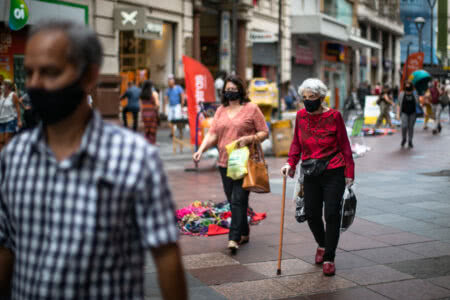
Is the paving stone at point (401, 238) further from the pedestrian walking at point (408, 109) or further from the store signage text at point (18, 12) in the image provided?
the store signage text at point (18, 12)

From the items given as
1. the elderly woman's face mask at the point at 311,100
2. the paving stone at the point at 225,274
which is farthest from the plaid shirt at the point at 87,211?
the elderly woman's face mask at the point at 311,100

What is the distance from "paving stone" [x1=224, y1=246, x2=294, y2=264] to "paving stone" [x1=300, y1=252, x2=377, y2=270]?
237 millimetres

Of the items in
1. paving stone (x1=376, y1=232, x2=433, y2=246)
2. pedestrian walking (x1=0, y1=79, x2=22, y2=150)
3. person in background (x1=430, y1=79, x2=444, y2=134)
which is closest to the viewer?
paving stone (x1=376, y1=232, x2=433, y2=246)

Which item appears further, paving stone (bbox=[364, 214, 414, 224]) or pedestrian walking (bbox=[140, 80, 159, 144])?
pedestrian walking (bbox=[140, 80, 159, 144])

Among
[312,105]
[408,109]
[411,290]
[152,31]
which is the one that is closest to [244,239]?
[312,105]

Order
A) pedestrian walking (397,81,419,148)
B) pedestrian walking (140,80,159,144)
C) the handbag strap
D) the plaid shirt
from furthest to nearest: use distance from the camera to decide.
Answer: pedestrian walking (397,81,419,148) → pedestrian walking (140,80,159,144) → the handbag strap → the plaid shirt

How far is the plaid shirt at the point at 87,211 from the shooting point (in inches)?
72.5

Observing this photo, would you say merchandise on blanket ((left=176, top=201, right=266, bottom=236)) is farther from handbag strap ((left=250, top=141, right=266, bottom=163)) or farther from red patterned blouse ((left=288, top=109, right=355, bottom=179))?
red patterned blouse ((left=288, top=109, right=355, bottom=179))

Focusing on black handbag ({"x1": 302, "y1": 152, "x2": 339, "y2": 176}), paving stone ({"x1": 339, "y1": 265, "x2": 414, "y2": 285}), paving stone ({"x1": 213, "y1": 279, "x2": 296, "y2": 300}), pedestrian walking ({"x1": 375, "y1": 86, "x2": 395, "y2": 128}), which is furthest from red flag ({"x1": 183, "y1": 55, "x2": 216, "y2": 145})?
pedestrian walking ({"x1": 375, "y1": 86, "x2": 395, "y2": 128})

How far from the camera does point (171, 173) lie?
12.4 meters

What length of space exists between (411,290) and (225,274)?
1469mm

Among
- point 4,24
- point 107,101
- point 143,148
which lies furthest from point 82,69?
point 107,101

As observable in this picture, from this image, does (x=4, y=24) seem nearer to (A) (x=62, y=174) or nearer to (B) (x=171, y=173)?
(B) (x=171, y=173)

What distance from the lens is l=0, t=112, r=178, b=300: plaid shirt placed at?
1.84 meters
